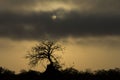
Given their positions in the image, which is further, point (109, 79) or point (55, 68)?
point (109, 79)

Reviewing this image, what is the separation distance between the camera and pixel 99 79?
143 metres

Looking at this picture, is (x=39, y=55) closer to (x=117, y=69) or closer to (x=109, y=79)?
(x=109, y=79)

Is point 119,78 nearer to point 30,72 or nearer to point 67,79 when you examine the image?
point 67,79

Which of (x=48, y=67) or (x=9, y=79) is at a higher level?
(x=9, y=79)

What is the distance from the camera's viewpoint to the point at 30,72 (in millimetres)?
166750

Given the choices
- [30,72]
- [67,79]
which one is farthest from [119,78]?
[30,72]

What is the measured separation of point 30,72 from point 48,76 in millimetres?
30577

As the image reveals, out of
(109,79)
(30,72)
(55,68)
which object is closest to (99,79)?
(109,79)

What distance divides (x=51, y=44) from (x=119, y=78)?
19.9 metres

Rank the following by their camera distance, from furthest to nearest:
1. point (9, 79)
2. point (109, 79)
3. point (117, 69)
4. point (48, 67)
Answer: point (117, 69) → point (9, 79) → point (109, 79) → point (48, 67)

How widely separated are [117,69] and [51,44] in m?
46.5

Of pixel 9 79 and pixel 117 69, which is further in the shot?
pixel 117 69

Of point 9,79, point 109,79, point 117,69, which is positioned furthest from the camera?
→ point 117,69

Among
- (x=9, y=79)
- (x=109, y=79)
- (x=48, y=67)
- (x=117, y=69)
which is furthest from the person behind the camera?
(x=117, y=69)
